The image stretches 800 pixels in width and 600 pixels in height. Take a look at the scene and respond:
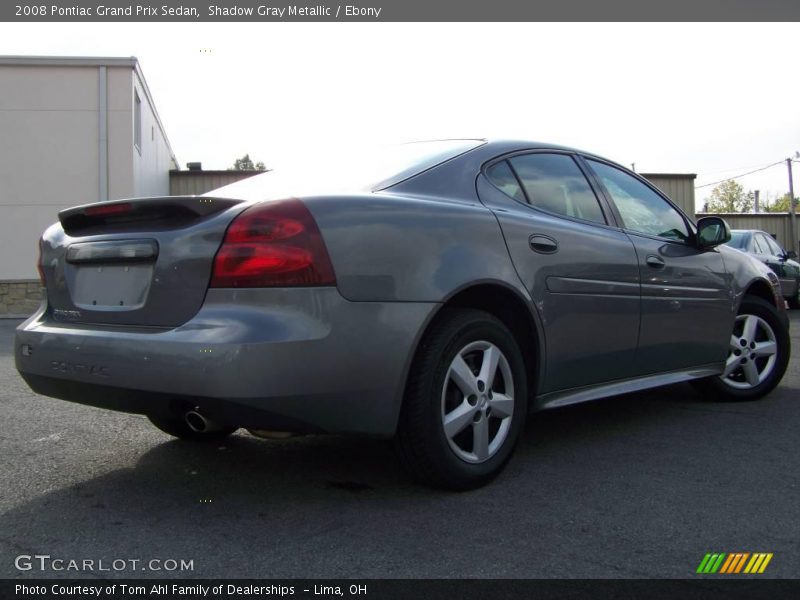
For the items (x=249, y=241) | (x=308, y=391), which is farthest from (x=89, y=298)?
(x=308, y=391)

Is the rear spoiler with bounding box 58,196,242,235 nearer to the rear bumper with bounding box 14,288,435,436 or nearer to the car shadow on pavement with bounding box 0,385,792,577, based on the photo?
the rear bumper with bounding box 14,288,435,436

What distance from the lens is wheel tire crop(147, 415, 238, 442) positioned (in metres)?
3.86

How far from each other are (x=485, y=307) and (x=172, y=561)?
1637mm

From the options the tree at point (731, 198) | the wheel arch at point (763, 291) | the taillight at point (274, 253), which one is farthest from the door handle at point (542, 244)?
the tree at point (731, 198)

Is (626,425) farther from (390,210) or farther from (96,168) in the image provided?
(96,168)

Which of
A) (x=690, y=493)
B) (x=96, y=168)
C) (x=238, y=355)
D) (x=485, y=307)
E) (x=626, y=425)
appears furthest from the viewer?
(x=96, y=168)

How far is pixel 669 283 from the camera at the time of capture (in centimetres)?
437

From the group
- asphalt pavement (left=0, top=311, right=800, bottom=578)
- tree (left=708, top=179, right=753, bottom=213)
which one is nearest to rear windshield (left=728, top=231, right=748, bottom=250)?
asphalt pavement (left=0, top=311, right=800, bottom=578)

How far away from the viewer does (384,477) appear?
3.36 m

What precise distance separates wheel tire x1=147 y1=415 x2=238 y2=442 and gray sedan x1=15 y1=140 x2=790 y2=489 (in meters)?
0.01

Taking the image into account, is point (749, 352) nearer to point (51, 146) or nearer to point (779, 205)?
point (51, 146)

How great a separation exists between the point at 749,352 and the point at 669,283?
1.24 m

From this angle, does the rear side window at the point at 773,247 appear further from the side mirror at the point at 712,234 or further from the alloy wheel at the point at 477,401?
the alloy wheel at the point at 477,401

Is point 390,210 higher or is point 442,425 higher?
point 390,210
